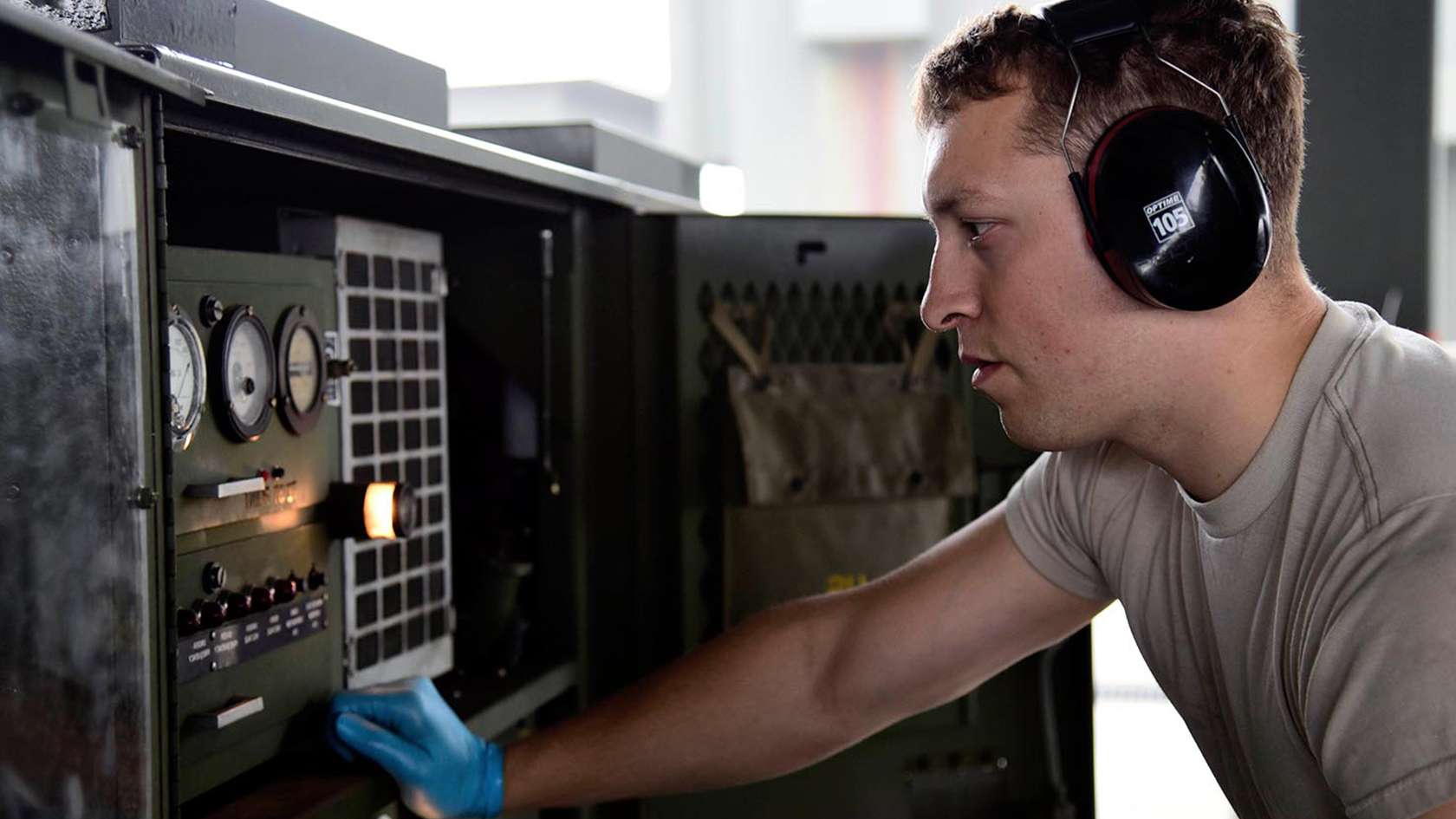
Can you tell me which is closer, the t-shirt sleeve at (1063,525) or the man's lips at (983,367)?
the man's lips at (983,367)

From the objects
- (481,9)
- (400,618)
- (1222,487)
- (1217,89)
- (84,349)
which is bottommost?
(400,618)

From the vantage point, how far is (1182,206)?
0.98 m

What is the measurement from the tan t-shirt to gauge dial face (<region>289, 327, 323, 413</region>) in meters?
0.70

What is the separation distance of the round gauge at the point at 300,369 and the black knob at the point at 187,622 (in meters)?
0.19

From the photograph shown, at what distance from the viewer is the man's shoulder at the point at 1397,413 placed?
0.93 m

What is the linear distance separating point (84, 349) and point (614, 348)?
2.60ft

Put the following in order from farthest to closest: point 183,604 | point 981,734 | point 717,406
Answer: point 981,734 → point 717,406 → point 183,604

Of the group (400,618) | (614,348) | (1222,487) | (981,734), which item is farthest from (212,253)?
(981,734)

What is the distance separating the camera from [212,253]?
0.94m

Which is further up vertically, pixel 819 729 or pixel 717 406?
pixel 717 406

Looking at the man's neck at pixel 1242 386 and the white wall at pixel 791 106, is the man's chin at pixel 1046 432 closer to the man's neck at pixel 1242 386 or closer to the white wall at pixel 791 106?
the man's neck at pixel 1242 386

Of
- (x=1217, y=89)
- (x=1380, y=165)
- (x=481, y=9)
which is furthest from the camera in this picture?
(x=481, y=9)

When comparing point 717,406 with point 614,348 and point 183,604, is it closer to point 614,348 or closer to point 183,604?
point 614,348

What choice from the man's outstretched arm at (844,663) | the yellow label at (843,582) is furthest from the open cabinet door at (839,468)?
the man's outstretched arm at (844,663)
